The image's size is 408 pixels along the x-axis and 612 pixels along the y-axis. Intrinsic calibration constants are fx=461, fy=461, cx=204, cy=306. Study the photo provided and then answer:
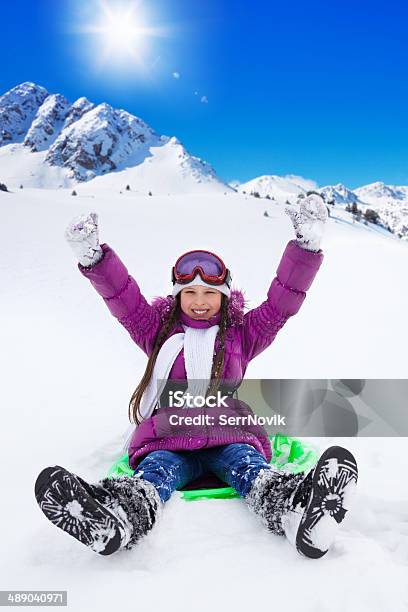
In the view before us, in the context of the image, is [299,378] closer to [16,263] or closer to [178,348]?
[178,348]

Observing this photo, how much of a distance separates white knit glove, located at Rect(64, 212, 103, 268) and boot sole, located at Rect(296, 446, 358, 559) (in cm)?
166

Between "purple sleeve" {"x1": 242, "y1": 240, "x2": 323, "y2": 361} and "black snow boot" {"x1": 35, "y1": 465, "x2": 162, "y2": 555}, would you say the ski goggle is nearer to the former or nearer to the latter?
"purple sleeve" {"x1": 242, "y1": 240, "x2": 323, "y2": 361}

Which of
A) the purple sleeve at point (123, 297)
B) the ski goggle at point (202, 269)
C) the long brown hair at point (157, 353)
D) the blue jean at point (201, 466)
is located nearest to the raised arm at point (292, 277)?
the long brown hair at point (157, 353)

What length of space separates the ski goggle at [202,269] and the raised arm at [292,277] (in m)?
0.30

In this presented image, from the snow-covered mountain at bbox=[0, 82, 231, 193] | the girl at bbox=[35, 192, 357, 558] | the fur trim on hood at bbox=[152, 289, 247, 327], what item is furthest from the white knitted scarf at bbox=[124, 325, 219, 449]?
the snow-covered mountain at bbox=[0, 82, 231, 193]

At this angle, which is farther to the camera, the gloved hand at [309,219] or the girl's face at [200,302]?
the girl's face at [200,302]

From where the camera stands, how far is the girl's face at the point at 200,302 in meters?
2.74

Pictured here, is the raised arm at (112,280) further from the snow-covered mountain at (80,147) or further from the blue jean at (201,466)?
the snow-covered mountain at (80,147)

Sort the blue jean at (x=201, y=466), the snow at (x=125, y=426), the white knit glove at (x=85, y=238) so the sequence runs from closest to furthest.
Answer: the snow at (x=125, y=426) → the blue jean at (x=201, y=466) → the white knit glove at (x=85, y=238)

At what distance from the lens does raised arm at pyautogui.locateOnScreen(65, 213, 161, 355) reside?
256cm

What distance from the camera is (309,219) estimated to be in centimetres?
251

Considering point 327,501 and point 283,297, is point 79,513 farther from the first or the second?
point 283,297

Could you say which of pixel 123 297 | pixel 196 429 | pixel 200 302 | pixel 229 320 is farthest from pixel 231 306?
pixel 196 429

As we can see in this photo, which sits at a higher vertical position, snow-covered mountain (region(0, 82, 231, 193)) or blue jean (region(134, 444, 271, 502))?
snow-covered mountain (region(0, 82, 231, 193))
